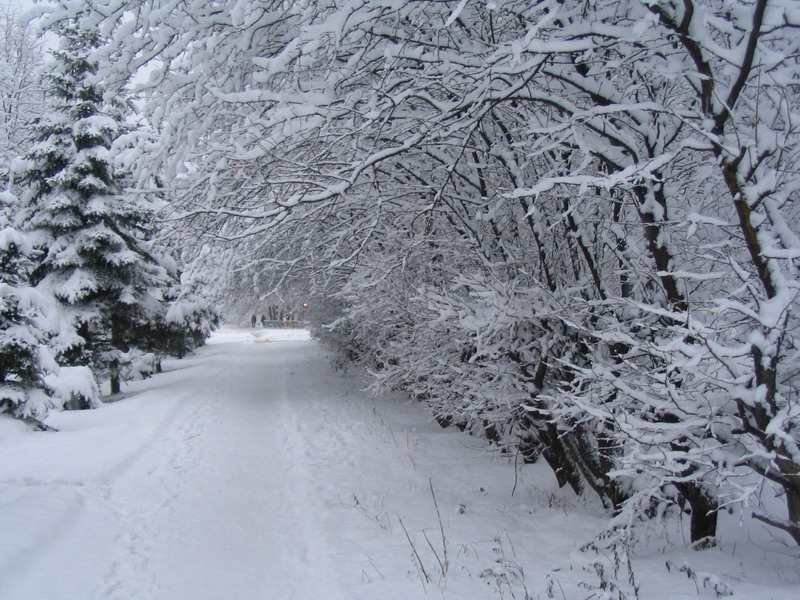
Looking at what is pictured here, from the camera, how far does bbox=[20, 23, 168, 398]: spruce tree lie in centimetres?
1444

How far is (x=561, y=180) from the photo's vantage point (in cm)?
285

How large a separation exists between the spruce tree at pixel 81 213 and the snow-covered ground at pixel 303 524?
548 centimetres

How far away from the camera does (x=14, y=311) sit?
9617mm

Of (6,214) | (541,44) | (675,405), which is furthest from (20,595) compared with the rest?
(6,214)

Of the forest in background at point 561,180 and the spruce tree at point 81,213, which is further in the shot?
the spruce tree at point 81,213

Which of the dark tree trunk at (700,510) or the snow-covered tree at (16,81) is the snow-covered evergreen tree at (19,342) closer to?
the dark tree trunk at (700,510)

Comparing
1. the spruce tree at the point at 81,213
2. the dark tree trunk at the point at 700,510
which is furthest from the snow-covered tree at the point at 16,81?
the dark tree trunk at the point at 700,510

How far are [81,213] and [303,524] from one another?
13192mm

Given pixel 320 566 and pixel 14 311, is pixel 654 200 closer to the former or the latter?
pixel 320 566

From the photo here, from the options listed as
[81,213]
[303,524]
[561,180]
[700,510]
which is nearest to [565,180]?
[561,180]

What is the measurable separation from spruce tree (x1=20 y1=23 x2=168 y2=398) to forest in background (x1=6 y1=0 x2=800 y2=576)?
31.9 ft

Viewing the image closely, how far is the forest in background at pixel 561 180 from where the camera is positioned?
2807 millimetres

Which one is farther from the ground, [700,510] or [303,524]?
[700,510]

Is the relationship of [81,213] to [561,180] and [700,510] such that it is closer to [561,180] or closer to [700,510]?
[561,180]
